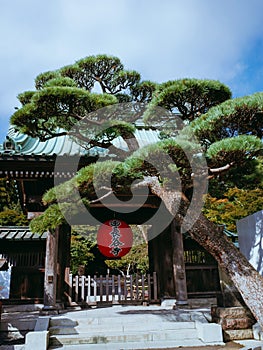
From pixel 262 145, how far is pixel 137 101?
314cm

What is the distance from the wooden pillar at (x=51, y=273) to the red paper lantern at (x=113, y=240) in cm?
123

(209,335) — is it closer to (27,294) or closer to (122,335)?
(122,335)

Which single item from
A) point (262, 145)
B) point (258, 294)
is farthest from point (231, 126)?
point (258, 294)

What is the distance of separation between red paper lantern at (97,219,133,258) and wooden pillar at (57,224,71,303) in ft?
3.61

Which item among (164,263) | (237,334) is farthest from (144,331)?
(164,263)

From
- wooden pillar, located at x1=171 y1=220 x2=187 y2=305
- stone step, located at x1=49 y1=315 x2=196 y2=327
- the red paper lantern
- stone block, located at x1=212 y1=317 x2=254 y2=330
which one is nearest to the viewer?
stone block, located at x1=212 y1=317 x2=254 y2=330

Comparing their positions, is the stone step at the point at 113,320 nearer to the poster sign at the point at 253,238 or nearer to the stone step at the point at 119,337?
the stone step at the point at 119,337

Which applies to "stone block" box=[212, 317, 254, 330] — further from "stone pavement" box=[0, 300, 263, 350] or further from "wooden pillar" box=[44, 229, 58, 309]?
"wooden pillar" box=[44, 229, 58, 309]

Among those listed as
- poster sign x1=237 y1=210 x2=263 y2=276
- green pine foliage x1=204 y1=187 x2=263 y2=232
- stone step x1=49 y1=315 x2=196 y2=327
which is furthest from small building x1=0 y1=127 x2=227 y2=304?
green pine foliage x1=204 y1=187 x2=263 y2=232

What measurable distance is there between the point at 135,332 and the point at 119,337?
348mm

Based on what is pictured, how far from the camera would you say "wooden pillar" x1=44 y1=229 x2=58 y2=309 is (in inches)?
266

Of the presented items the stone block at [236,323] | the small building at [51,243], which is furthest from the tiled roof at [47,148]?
the stone block at [236,323]

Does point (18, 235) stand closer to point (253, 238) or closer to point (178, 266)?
point (178, 266)

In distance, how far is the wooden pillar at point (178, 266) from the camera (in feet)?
24.9
